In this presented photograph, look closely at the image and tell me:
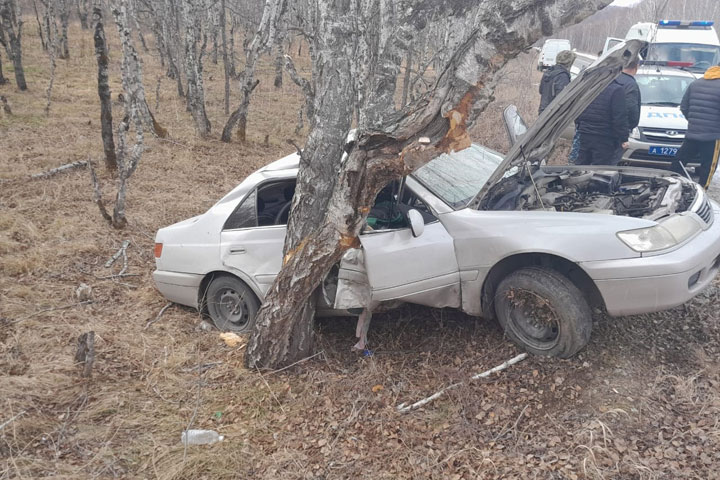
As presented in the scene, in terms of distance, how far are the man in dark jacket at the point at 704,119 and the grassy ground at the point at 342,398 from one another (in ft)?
9.17

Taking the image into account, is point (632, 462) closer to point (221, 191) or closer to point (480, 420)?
point (480, 420)

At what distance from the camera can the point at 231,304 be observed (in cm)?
455

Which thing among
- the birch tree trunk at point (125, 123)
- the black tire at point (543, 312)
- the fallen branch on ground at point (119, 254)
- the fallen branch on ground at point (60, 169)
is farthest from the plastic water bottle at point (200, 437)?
the fallen branch on ground at point (60, 169)

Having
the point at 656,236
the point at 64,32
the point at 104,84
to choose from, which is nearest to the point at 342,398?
the point at 656,236

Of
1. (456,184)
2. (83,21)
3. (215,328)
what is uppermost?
(83,21)

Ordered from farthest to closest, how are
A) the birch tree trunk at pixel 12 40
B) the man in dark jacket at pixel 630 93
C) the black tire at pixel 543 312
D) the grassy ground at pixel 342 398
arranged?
the birch tree trunk at pixel 12 40, the man in dark jacket at pixel 630 93, the black tire at pixel 543 312, the grassy ground at pixel 342 398

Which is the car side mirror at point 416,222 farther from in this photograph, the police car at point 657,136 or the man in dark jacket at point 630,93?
the police car at point 657,136

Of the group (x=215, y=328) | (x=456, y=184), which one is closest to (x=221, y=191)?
(x=215, y=328)

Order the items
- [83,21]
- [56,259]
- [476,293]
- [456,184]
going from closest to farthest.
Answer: [476,293], [456,184], [56,259], [83,21]

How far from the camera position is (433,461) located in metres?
2.89

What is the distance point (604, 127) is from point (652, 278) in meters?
3.20

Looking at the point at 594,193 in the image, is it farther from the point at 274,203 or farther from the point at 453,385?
the point at 274,203

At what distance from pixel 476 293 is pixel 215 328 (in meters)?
2.40

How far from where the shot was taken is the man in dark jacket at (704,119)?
19.7 feet
